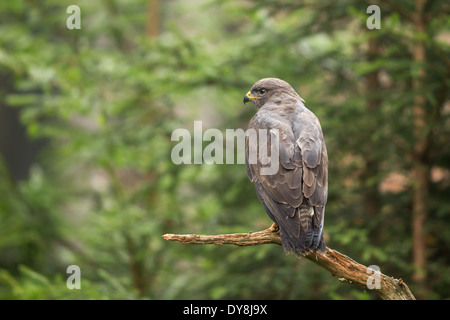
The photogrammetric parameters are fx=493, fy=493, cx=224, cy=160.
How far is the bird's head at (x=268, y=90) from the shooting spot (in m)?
3.55

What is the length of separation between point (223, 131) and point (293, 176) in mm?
2453

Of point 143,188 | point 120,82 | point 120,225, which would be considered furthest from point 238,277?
point 120,82

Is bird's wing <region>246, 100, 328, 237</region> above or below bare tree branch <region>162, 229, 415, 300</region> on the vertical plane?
above

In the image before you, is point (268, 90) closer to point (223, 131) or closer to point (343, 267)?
point (343, 267)

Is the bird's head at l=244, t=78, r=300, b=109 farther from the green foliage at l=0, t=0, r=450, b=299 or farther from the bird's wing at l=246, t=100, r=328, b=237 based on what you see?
the green foliage at l=0, t=0, r=450, b=299

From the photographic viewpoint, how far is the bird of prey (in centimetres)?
280

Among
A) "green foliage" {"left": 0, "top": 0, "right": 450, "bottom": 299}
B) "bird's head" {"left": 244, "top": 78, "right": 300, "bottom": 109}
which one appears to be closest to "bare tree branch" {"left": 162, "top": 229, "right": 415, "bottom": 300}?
"green foliage" {"left": 0, "top": 0, "right": 450, "bottom": 299}

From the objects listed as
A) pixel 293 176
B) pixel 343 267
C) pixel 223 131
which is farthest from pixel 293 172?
pixel 223 131

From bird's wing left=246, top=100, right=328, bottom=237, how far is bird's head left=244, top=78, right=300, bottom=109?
0.30 m

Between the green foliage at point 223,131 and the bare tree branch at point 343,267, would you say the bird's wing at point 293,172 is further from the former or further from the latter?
the green foliage at point 223,131

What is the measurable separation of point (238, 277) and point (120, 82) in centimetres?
322

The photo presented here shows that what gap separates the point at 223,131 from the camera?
5375 millimetres

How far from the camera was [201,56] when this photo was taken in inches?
190
